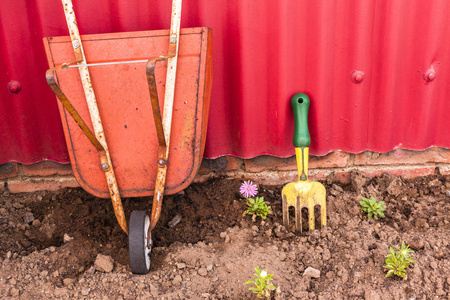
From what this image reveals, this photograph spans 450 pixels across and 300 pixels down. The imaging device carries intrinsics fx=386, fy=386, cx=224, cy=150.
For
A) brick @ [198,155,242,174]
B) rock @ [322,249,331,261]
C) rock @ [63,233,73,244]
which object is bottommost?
rock @ [322,249,331,261]

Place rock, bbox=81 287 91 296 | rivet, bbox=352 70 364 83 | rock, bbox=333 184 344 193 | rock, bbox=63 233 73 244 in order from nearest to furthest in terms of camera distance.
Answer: rock, bbox=81 287 91 296 → rock, bbox=63 233 73 244 → rivet, bbox=352 70 364 83 → rock, bbox=333 184 344 193

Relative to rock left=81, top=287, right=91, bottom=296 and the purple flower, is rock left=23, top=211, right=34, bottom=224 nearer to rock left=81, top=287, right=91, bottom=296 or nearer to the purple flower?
rock left=81, top=287, right=91, bottom=296

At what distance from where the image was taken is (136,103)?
1787mm

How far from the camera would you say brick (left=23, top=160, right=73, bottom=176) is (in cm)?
232

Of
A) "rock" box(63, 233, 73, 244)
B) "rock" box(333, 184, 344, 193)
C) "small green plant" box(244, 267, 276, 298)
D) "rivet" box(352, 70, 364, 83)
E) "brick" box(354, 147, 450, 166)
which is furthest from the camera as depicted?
"brick" box(354, 147, 450, 166)

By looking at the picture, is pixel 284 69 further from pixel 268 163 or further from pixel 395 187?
pixel 395 187

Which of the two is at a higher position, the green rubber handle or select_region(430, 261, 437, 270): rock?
the green rubber handle

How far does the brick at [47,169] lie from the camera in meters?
2.32

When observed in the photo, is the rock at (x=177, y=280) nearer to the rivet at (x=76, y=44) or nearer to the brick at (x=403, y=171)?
the rivet at (x=76, y=44)

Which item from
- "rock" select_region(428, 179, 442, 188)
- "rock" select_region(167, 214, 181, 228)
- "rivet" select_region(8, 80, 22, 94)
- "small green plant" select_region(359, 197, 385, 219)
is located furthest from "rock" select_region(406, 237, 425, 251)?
"rivet" select_region(8, 80, 22, 94)

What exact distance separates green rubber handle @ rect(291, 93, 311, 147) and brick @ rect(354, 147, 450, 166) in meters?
0.52

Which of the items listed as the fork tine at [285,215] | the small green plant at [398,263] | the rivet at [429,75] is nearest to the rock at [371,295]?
the small green plant at [398,263]

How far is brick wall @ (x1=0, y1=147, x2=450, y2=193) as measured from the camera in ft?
7.63

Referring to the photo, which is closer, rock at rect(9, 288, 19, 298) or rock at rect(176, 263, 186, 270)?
rock at rect(9, 288, 19, 298)
